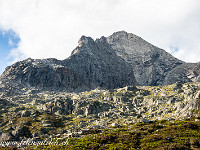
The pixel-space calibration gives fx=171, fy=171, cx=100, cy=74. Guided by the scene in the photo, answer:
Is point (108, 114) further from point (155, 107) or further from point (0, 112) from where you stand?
point (0, 112)

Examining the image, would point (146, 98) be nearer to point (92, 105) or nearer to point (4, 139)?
point (92, 105)

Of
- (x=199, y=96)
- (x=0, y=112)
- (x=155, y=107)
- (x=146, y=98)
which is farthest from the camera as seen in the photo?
(x=146, y=98)

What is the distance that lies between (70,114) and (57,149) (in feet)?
326

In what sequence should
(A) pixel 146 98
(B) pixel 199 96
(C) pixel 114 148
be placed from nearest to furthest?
1. (C) pixel 114 148
2. (B) pixel 199 96
3. (A) pixel 146 98

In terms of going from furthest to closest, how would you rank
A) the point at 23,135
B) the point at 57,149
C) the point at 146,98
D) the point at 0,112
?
the point at 146,98 → the point at 0,112 → the point at 23,135 → the point at 57,149

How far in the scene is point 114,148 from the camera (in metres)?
33.6

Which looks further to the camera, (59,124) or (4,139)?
(59,124)

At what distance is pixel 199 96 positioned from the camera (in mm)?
111625

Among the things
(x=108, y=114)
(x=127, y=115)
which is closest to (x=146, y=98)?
(x=127, y=115)

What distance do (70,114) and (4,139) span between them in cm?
5954

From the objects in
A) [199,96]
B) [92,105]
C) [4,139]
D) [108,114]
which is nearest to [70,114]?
[92,105]

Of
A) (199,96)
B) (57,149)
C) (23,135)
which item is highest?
(199,96)

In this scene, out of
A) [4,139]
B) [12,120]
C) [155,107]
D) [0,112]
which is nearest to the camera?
[4,139]

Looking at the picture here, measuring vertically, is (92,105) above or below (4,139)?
above
